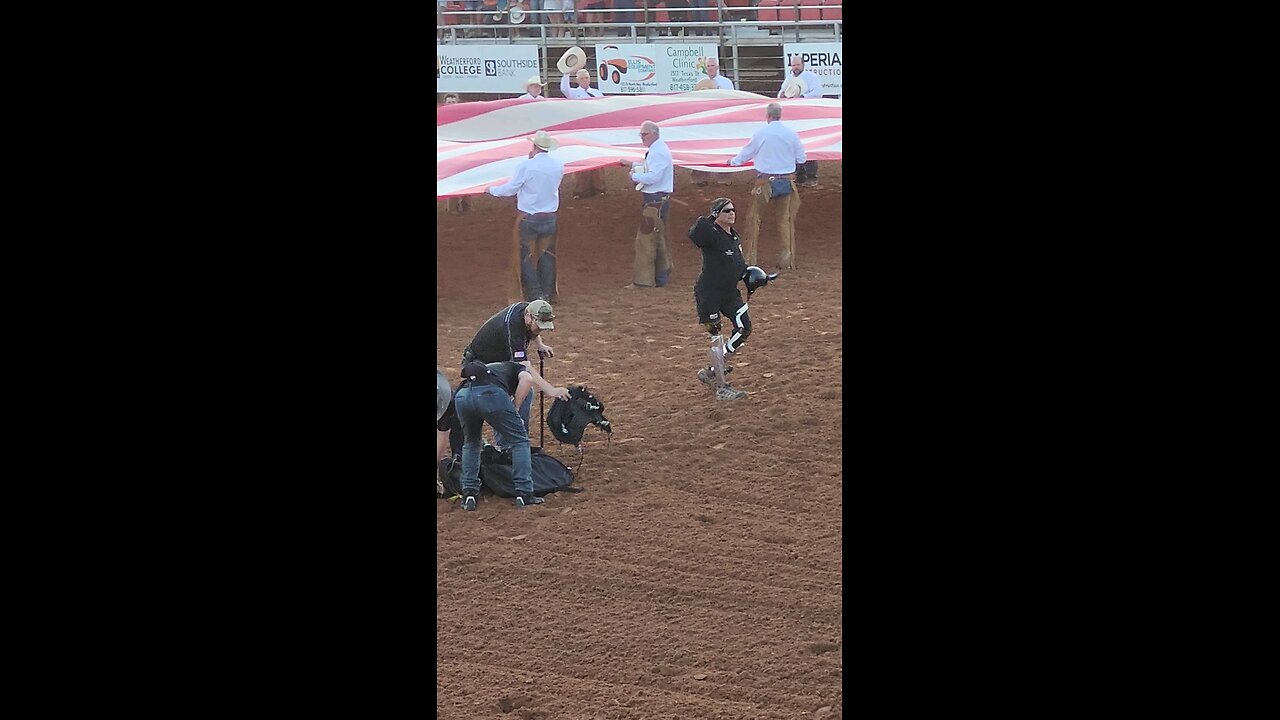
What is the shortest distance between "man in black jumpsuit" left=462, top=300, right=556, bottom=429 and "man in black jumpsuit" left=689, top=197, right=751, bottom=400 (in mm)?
1582

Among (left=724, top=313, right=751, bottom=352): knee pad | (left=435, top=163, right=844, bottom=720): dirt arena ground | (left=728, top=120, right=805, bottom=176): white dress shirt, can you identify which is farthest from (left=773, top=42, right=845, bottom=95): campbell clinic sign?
(left=724, top=313, right=751, bottom=352): knee pad

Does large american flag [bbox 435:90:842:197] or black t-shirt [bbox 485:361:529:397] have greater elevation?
large american flag [bbox 435:90:842:197]

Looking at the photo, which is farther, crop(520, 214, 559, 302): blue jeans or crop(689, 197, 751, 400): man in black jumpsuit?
crop(520, 214, 559, 302): blue jeans

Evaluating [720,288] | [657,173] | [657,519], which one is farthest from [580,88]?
[657,519]

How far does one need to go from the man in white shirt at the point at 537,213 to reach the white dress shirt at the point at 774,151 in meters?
1.58

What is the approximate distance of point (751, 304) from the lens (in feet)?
34.0

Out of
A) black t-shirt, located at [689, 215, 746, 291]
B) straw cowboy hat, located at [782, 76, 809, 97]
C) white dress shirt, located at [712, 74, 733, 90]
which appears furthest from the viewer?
white dress shirt, located at [712, 74, 733, 90]

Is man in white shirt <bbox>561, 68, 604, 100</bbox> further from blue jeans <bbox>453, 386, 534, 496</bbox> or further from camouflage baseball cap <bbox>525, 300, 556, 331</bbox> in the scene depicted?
blue jeans <bbox>453, 386, 534, 496</bbox>

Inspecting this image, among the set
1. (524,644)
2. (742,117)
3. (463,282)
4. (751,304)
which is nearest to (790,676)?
(524,644)

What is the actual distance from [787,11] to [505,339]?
34.1 ft

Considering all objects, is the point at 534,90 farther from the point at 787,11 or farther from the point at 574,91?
the point at 787,11

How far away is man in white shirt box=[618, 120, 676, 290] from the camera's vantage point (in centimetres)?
1095

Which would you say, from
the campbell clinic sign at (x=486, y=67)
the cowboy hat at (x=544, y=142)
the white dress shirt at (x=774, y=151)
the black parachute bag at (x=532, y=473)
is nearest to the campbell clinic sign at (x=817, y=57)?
the campbell clinic sign at (x=486, y=67)

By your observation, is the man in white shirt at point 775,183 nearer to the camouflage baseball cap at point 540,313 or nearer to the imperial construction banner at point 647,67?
the camouflage baseball cap at point 540,313
